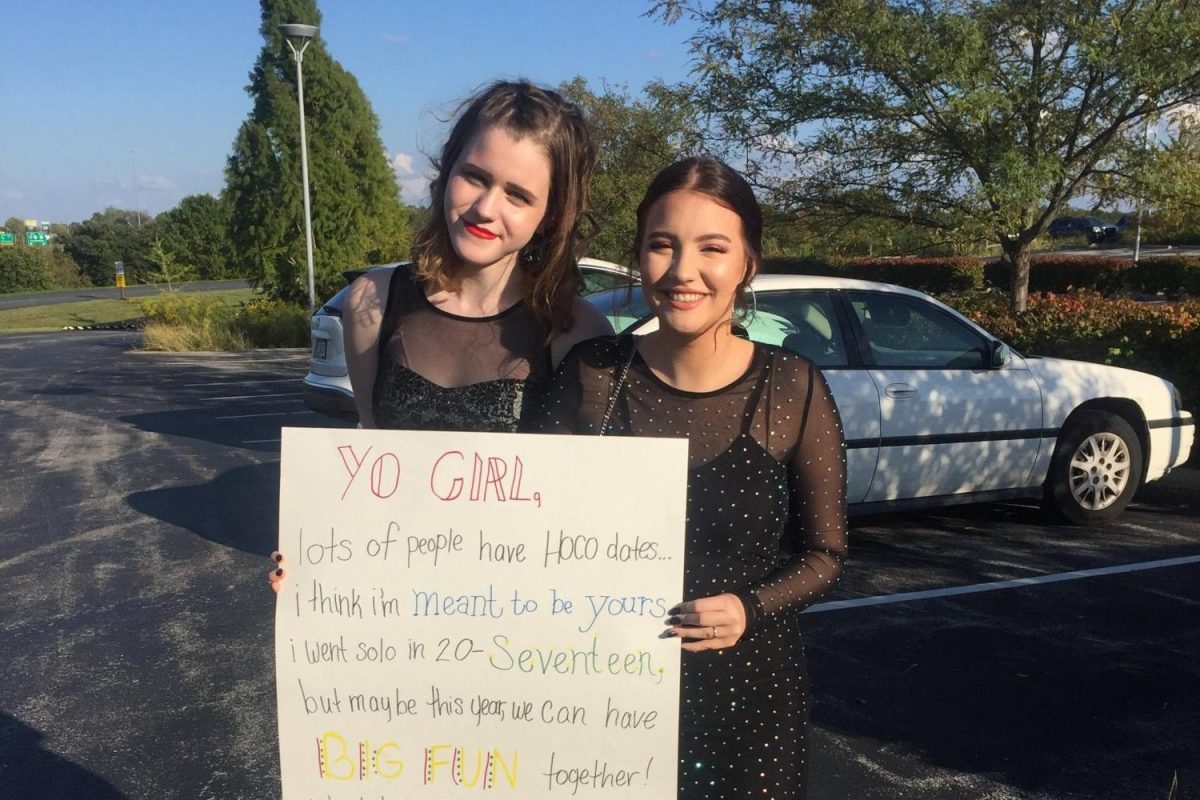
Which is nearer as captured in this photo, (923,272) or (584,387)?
(584,387)

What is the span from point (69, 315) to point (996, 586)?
38.1m

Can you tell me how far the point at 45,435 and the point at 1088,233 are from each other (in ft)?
114

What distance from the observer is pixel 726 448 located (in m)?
1.80

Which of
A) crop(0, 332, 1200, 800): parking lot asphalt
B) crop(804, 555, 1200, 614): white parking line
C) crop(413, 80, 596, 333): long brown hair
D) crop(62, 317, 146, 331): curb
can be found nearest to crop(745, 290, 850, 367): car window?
crop(0, 332, 1200, 800): parking lot asphalt

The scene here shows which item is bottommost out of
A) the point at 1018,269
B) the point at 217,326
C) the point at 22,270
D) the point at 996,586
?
the point at 996,586

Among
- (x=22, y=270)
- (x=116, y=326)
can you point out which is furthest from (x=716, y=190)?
(x=22, y=270)

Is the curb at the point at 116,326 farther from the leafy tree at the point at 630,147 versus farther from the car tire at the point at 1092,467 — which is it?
the car tire at the point at 1092,467

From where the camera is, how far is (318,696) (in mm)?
1826

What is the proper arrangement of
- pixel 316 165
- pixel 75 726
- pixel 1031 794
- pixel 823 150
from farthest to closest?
pixel 316 165
pixel 823 150
pixel 75 726
pixel 1031 794

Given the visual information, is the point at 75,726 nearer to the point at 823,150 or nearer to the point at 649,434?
the point at 649,434

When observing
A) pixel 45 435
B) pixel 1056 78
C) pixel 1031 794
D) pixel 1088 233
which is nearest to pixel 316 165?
pixel 45 435

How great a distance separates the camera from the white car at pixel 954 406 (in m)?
5.67

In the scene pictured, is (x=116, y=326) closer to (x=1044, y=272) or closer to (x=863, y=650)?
(x=1044, y=272)

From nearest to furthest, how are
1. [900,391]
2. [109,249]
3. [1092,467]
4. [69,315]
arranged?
[900,391]
[1092,467]
[69,315]
[109,249]
